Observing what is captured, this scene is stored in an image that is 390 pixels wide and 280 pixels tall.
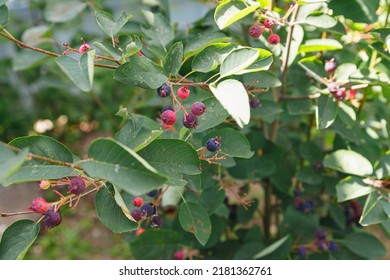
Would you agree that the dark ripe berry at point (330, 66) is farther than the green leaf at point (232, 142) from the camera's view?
Yes

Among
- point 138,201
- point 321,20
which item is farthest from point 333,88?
point 138,201

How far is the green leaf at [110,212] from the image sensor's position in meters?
0.81

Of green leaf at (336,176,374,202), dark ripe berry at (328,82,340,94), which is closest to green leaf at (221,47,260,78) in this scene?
dark ripe berry at (328,82,340,94)

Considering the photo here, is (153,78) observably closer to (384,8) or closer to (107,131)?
(384,8)

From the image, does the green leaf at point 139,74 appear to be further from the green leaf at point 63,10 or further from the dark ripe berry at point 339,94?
the green leaf at point 63,10

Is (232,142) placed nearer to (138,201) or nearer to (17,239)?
(138,201)

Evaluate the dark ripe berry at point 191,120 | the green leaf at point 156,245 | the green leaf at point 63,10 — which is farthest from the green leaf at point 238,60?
the green leaf at point 63,10

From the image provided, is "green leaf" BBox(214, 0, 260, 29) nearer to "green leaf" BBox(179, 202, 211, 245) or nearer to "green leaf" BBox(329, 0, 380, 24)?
"green leaf" BBox(329, 0, 380, 24)

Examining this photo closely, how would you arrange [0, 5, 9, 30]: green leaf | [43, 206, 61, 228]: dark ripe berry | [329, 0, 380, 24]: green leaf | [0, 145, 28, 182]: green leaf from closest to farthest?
[0, 145, 28, 182]: green leaf → [43, 206, 61, 228]: dark ripe berry → [0, 5, 9, 30]: green leaf → [329, 0, 380, 24]: green leaf

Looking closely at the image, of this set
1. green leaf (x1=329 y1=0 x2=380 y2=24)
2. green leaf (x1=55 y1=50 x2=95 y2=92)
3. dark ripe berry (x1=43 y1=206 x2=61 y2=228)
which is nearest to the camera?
green leaf (x1=55 y1=50 x2=95 y2=92)

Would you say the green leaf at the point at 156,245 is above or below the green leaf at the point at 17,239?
below

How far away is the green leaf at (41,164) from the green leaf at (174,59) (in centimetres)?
23

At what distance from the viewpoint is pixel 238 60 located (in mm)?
790

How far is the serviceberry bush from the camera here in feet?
2.52
